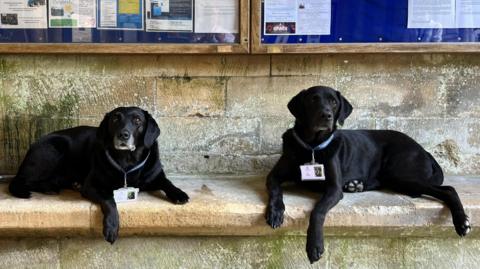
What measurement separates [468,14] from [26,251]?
3076mm

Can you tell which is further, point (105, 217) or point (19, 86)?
point (19, 86)

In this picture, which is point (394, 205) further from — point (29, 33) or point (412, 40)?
point (29, 33)

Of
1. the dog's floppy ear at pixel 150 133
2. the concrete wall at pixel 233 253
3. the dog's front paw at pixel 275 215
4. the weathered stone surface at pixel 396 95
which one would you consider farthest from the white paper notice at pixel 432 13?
the dog's floppy ear at pixel 150 133

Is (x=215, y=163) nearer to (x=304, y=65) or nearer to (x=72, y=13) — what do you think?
(x=304, y=65)

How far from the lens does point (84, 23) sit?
3285 mm

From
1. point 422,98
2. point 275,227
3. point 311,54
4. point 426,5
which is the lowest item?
point 275,227

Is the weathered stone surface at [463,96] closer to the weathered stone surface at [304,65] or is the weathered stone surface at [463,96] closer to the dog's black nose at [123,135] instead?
the weathered stone surface at [304,65]

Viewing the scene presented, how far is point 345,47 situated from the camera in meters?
3.23

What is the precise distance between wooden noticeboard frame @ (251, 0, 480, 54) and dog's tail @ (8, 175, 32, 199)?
5.22 feet

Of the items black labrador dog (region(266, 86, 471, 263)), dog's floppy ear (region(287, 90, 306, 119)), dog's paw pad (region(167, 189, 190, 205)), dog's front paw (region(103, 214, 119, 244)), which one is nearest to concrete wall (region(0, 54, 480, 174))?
black labrador dog (region(266, 86, 471, 263))

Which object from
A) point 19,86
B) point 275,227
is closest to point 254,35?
point 275,227

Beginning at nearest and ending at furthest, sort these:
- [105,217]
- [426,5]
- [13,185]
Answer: [105,217] → [13,185] → [426,5]

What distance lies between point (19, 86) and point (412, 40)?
8.49 ft

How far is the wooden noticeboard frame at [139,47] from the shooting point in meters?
3.25
